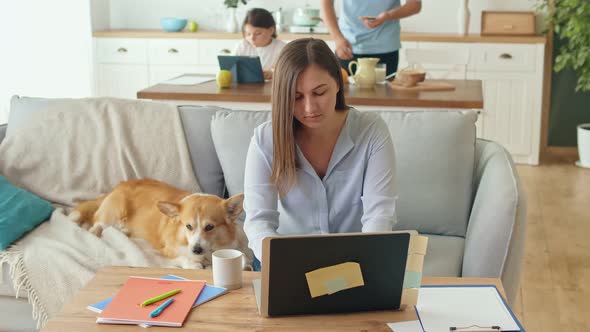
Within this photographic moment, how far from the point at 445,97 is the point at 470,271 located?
3.95ft

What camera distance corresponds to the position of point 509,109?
541 cm

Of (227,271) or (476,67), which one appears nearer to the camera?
(227,271)

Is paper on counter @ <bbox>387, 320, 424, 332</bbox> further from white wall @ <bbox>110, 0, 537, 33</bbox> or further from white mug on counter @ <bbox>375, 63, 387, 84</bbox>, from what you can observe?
white wall @ <bbox>110, 0, 537, 33</bbox>

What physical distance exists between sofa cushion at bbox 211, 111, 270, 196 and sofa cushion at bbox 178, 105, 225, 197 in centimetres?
8

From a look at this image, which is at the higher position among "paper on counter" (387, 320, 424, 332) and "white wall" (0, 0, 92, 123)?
"white wall" (0, 0, 92, 123)

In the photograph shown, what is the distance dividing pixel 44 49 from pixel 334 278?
4207 mm

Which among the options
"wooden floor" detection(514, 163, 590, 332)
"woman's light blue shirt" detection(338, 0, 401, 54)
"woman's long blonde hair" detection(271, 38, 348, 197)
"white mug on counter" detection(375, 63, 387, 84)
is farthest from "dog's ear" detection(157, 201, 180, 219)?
"woman's light blue shirt" detection(338, 0, 401, 54)

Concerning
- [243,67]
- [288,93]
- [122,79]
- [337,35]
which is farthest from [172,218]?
[122,79]

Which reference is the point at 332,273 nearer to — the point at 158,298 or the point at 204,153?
the point at 158,298

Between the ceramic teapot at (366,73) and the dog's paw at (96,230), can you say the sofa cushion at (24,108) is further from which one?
the ceramic teapot at (366,73)

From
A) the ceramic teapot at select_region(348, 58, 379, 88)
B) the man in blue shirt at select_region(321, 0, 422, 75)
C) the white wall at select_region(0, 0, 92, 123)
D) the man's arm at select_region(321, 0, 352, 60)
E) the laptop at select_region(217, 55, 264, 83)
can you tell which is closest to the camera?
the ceramic teapot at select_region(348, 58, 379, 88)

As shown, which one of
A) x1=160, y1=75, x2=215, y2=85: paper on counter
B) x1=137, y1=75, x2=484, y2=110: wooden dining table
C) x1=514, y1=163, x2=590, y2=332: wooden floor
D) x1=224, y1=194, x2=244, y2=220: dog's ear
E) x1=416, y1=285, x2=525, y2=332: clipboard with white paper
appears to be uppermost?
x1=160, y1=75, x2=215, y2=85: paper on counter

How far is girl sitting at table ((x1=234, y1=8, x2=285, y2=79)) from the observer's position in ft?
14.1

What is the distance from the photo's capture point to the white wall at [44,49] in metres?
4.76
